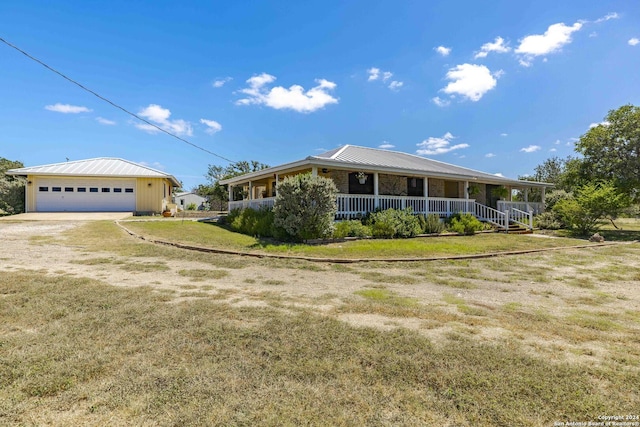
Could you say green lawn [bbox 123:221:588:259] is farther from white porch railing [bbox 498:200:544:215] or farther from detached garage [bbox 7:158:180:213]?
detached garage [bbox 7:158:180:213]

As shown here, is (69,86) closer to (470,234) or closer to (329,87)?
(329,87)

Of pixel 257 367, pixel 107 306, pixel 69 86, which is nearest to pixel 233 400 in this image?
pixel 257 367

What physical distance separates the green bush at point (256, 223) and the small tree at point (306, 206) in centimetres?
120

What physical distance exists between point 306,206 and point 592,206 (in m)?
15.0

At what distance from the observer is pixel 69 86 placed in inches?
464

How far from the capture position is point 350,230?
1108 cm

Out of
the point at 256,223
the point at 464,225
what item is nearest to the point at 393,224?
the point at 464,225

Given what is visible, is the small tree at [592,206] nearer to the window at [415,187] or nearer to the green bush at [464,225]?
the green bush at [464,225]

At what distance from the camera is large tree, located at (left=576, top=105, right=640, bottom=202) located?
16391 mm

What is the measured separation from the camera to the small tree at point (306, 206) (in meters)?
9.87

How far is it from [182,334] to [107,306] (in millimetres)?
1545

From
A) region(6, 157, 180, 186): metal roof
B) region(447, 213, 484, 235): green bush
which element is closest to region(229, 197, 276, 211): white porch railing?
region(6, 157, 180, 186): metal roof

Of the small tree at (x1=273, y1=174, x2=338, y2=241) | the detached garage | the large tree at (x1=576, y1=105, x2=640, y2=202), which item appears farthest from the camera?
the detached garage

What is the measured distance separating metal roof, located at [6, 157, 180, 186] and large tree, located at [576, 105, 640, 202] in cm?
2899
